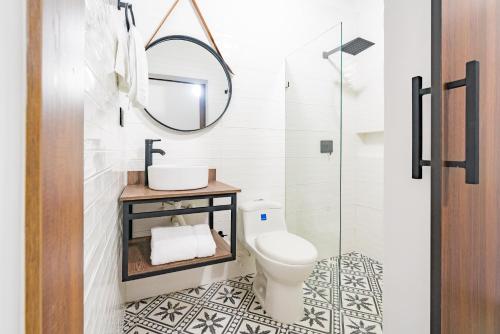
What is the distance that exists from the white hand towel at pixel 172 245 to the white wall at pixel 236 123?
53 centimetres

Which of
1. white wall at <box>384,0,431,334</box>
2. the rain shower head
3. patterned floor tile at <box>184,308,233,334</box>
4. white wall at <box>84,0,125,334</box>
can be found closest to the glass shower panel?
the rain shower head

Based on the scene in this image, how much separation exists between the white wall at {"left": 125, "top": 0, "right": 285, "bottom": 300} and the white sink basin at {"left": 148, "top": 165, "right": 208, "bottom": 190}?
1.22ft

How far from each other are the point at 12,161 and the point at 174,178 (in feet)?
3.73

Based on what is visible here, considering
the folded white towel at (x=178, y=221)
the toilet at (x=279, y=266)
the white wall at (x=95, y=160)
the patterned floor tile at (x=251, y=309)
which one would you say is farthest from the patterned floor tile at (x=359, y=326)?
the white wall at (x=95, y=160)

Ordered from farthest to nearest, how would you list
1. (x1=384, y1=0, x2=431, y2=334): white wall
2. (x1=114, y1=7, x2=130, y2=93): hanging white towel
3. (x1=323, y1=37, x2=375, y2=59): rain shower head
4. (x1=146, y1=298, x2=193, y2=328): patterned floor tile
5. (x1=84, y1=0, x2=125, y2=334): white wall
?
(x1=323, y1=37, x2=375, y2=59): rain shower head, (x1=146, y1=298, x2=193, y2=328): patterned floor tile, (x1=114, y1=7, x2=130, y2=93): hanging white towel, (x1=384, y1=0, x2=431, y2=334): white wall, (x1=84, y1=0, x2=125, y2=334): white wall

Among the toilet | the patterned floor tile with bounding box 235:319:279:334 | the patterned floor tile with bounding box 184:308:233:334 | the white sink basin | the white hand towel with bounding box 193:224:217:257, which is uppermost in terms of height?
the white sink basin

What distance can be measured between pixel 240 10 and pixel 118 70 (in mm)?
1371

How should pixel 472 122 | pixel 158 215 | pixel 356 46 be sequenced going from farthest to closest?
pixel 356 46, pixel 158 215, pixel 472 122

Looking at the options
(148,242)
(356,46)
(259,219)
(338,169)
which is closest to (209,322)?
(148,242)

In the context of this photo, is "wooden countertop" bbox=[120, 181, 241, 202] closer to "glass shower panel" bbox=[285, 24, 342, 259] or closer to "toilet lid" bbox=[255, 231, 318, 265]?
"toilet lid" bbox=[255, 231, 318, 265]

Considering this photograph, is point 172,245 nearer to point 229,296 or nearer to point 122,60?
point 229,296

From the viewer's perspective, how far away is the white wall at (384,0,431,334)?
0.84m

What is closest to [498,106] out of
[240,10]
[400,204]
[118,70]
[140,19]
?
[400,204]

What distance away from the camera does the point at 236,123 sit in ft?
6.43
